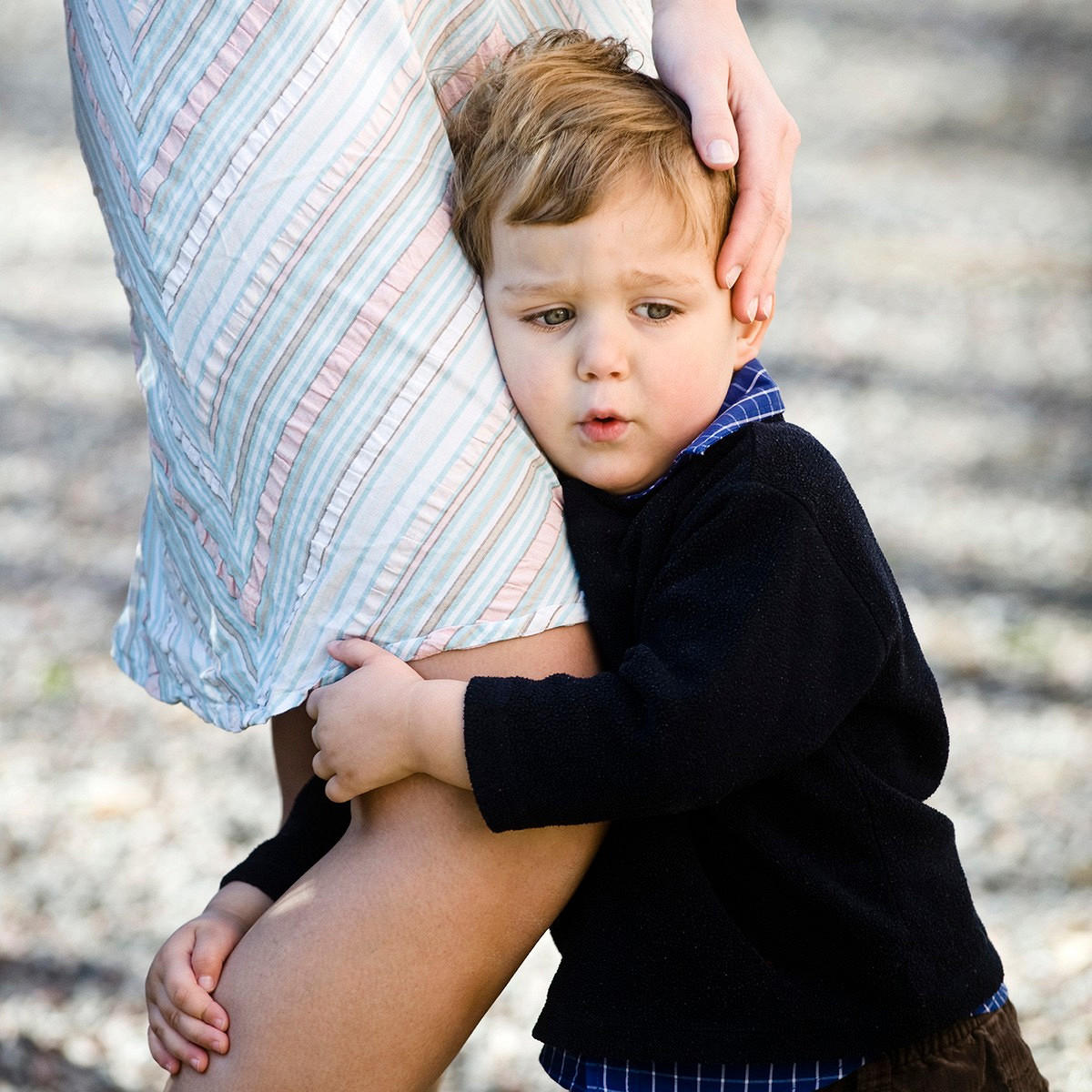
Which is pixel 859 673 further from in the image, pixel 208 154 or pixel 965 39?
pixel 965 39

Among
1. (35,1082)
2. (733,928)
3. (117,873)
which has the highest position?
(733,928)

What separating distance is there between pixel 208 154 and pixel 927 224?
5.28 metres

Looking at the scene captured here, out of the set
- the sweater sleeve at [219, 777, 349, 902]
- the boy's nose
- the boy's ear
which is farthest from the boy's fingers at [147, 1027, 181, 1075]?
the boy's ear

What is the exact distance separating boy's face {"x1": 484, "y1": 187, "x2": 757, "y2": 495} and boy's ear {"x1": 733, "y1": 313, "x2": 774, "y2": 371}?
0.08 meters

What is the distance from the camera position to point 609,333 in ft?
4.47

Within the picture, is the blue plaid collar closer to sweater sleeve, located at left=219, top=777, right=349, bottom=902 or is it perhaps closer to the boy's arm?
the boy's arm

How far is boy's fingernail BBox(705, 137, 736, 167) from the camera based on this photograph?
1.40 meters

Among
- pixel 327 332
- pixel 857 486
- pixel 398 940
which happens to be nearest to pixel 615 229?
pixel 327 332

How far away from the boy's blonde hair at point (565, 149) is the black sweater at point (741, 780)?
0.25 m

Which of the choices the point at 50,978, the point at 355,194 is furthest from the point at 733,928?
the point at 50,978

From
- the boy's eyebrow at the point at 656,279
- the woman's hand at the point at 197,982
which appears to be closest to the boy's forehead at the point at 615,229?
the boy's eyebrow at the point at 656,279

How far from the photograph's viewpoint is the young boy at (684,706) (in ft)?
4.05

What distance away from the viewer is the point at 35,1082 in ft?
7.63

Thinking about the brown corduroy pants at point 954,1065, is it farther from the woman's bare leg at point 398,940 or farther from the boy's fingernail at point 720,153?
the boy's fingernail at point 720,153
